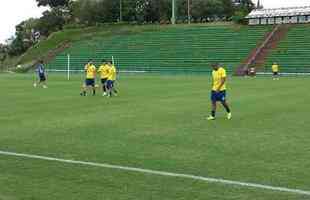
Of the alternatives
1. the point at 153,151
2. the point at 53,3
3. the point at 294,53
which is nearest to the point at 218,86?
the point at 153,151

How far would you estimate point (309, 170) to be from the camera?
9.71 metres

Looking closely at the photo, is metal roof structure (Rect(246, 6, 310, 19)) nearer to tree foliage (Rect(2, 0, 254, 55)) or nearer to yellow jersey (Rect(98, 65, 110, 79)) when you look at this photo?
tree foliage (Rect(2, 0, 254, 55))

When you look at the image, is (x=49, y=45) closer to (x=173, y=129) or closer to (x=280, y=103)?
(x=280, y=103)

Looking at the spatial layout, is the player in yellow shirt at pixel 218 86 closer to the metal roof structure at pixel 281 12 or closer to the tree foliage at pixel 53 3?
the metal roof structure at pixel 281 12

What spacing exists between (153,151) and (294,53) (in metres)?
53.6

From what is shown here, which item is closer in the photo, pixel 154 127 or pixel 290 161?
pixel 290 161

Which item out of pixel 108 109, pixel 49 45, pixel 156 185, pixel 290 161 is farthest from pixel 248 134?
pixel 49 45

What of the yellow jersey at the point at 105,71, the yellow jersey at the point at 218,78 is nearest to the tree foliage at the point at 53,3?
the yellow jersey at the point at 105,71

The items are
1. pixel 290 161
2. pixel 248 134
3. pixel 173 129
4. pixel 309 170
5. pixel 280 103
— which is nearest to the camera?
pixel 309 170

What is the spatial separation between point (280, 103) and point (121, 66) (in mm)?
47264

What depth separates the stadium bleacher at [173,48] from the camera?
66.4 m

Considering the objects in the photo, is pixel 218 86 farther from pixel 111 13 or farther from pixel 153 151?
pixel 111 13

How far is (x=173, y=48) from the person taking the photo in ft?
235

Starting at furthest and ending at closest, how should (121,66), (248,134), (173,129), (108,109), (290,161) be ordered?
(121,66) → (108,109) → (173,129) → (248,134) → (290,161)
